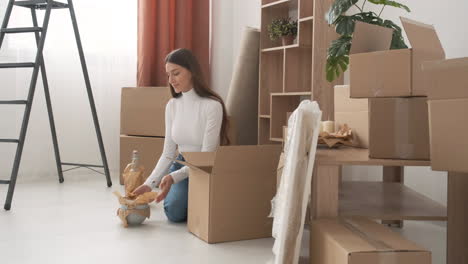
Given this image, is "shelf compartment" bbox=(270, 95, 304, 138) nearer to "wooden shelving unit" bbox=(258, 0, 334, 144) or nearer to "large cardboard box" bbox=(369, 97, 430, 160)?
"wooden shelving unit" bbox=(258, 0, 334, 144)

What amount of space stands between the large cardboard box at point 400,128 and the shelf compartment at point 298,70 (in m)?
1.84

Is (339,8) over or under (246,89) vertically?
over

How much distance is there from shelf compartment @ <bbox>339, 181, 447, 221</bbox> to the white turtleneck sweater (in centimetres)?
66

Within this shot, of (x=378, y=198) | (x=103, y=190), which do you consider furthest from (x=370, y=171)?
(x=103, y=190)

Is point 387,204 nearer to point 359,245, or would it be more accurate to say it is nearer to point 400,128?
point 400,128

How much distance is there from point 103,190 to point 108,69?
3.53ft

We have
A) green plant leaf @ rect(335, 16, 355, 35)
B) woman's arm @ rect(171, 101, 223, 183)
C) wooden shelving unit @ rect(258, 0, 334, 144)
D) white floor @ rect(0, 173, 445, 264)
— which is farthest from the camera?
wooden shelving unit @ rect(258, 0, 334, 144)

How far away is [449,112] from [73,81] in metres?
3.16

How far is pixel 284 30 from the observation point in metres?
3.62

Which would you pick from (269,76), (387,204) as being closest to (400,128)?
(387,204)

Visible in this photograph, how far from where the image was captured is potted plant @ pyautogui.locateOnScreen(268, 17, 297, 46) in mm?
Answer: 3604

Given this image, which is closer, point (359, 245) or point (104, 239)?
point (359, 245)

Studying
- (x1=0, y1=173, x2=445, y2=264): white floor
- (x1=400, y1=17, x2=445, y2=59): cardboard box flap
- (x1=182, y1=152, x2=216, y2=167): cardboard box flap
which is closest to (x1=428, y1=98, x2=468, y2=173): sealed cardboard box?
(x1=400, y1=17, x2=445, y2=59): cardboard box flap

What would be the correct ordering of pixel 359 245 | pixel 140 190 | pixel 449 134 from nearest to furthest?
pixel 359 245 < pixel 449 134 < pixel 140 190
